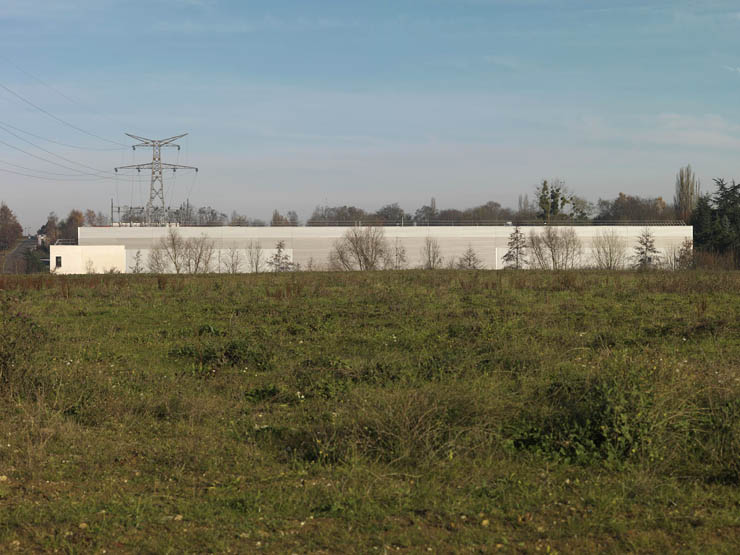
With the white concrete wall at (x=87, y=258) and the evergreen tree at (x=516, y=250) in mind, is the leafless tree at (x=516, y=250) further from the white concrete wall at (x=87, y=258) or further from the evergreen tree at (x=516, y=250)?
the white concrete wall at (x=87, y=258)

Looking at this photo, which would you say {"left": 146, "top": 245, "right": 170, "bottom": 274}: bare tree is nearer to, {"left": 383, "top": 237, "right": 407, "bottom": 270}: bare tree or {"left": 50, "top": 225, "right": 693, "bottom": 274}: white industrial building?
{"left": 50, "top": 225, "right": 693, "bottom": 274}: white industrial building

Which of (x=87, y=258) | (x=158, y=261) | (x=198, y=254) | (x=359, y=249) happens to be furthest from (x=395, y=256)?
(x=87, y=258)

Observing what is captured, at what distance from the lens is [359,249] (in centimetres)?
5656

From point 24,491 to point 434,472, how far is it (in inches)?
126

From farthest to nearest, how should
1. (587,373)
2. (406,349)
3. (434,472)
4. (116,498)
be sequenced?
(406,349), (587,373), (434,472), (116,498)

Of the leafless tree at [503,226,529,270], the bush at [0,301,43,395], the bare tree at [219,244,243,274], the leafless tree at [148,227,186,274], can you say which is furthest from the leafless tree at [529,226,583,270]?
the bush at [0,301,43,395]

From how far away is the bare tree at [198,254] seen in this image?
54994 millimetres

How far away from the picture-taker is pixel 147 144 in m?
57.0

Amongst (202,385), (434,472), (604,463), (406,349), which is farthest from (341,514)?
(406,349)

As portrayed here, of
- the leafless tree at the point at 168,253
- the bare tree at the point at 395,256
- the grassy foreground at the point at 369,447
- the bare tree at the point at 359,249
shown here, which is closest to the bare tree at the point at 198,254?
the leafless tree at the point at 168,253

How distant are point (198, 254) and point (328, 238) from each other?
1173cm

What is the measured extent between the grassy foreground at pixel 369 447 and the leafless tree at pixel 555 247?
49.7 m

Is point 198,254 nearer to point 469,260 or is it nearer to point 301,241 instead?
point 301,241

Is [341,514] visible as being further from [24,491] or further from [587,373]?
[587,373]
